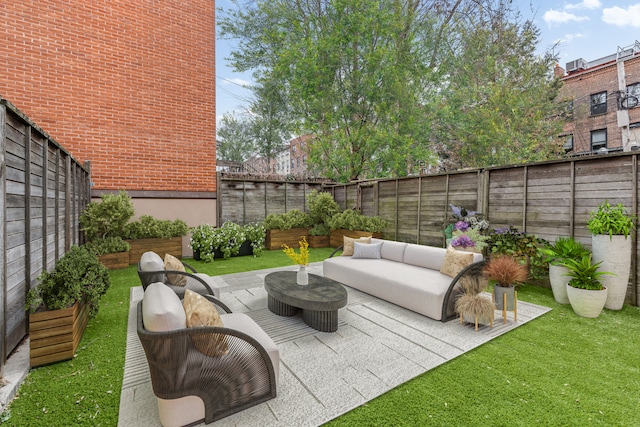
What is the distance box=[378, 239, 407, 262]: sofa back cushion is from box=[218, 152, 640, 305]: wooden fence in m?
2.56

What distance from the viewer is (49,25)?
697cm

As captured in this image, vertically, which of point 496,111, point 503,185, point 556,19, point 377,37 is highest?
point 556,19

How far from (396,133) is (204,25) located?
7.50 meters

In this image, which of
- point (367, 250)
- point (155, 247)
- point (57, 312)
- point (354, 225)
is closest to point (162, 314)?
point (57, 312)

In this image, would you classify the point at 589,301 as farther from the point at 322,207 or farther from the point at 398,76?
the point at 398,76

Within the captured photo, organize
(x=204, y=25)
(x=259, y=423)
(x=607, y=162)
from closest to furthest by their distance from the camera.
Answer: (x=259, y=423) < (x=607, y=162) < (x=204, y=25)

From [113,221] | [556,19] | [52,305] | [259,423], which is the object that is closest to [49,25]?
[113,221]

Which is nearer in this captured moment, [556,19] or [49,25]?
[49,25]

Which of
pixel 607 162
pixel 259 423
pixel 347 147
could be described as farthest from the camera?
pixel 347 147

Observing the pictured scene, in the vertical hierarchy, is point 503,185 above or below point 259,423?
above

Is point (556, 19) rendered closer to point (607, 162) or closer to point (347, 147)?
point (347, 147)

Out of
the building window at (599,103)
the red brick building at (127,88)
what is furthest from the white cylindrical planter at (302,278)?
the building window at (599,103)

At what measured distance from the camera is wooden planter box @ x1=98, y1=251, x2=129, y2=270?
6629 mm

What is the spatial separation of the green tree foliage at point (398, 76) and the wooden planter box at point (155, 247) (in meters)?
6.26
